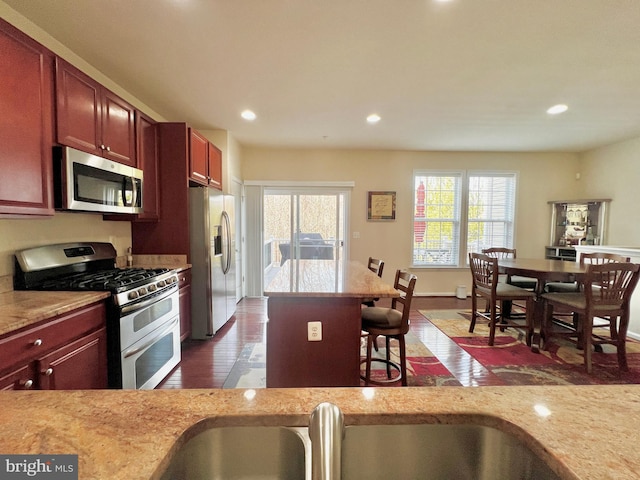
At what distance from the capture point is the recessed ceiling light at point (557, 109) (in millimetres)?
3213

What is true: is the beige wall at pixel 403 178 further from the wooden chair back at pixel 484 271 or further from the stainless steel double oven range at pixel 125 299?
the stainless steel double oven range at pixel 125 299

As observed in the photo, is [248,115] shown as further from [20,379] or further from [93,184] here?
[20,379]

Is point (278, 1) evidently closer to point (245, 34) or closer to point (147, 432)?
point (245, 34)

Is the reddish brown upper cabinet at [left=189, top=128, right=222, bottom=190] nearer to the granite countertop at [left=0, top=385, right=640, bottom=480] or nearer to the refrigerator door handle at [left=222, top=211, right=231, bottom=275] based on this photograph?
the refrigerator door handle at [left=222, top=211, right=231, bottom=275]

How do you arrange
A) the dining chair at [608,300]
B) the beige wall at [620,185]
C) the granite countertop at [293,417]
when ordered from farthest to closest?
1. the beige wall at [620,185]
2. the dining chair at [608,300]
3. the granite countertop at [293,417]

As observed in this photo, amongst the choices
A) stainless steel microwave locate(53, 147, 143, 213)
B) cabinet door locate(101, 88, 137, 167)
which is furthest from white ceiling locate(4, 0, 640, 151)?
stainless steel microwave locate(53, 147, 143, 213)

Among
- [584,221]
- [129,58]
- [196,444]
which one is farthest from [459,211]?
[196,444]

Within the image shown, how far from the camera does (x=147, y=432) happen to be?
22.2 inches

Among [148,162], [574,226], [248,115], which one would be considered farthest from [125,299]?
[574,226]

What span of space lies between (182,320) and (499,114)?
412cm

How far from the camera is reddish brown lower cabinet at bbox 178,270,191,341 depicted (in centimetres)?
292

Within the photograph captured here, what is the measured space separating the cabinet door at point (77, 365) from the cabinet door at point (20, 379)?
32mm

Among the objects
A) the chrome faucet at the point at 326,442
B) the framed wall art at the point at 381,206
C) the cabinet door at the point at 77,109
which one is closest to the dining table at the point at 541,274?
the framed wall art at the point at 381,206

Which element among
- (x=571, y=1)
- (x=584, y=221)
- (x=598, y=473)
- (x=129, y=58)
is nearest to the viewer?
(x=598, y=473)
